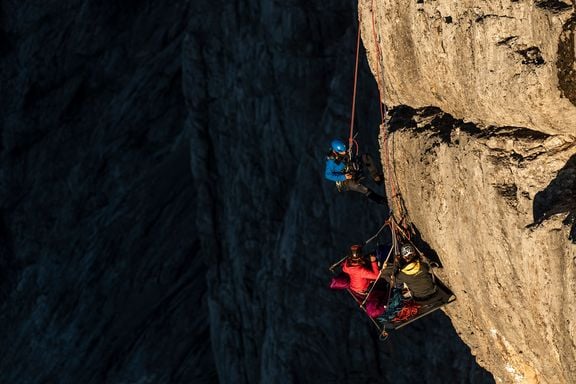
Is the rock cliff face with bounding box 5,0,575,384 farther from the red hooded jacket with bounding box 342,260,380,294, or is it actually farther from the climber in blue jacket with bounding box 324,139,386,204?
the climber in blue jacket with bounding box 324,139,386,204

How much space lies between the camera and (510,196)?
11914 mm

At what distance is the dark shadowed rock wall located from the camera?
22.0m

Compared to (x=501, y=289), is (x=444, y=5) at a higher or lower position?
higher

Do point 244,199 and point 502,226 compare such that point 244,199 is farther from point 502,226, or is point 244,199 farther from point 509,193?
point 509,193

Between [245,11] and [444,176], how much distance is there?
13.9m

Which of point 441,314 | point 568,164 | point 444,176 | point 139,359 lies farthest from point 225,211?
point 568,164

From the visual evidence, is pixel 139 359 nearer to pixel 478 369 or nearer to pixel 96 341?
pixel 96 341

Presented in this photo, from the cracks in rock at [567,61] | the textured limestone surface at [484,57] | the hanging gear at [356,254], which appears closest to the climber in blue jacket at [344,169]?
the hanging gear at [356,254]

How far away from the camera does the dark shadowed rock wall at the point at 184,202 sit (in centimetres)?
2203

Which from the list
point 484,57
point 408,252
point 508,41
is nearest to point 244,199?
point 408,252

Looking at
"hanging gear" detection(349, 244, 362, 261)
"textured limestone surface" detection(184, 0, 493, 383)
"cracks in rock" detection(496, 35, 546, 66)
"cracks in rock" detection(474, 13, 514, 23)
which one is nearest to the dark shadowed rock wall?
"textured limestone surface" detection(184, 0, 493, 383)

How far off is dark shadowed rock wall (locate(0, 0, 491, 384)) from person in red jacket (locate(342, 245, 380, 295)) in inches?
99.7

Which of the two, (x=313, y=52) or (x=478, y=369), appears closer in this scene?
(x=478, y=369)

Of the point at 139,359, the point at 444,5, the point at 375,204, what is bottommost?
the point at 139,359
